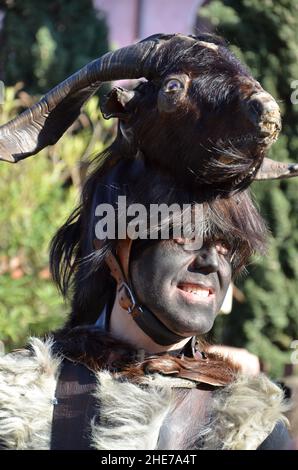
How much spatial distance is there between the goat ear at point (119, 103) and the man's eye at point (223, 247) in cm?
40

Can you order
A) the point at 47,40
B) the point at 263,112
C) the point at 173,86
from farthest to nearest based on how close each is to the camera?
the point at 47,40 → the point at 173,86 → the point at 263,112

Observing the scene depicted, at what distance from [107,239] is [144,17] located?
194 inches

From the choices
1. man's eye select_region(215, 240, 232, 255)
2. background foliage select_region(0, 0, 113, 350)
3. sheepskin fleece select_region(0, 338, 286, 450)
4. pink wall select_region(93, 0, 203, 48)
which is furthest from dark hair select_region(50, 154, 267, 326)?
pink wall select_region(93, 0, 203, 48)

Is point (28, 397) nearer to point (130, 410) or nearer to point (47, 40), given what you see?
point (130, 410)

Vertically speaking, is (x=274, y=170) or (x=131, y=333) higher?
(x=274, y=170)

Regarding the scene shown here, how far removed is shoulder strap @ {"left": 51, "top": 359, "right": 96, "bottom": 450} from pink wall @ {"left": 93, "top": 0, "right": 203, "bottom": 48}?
479 centimetres

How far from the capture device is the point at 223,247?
7.61ft

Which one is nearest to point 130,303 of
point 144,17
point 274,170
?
point 274,170

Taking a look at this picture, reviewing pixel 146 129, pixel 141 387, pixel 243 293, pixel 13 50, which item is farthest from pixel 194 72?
pixel 13 50

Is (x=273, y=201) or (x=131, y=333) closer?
(x=131, y=333)

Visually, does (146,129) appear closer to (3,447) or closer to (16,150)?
(16,150)

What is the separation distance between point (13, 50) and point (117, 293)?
5.02 metres

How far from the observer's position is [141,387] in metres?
2.26

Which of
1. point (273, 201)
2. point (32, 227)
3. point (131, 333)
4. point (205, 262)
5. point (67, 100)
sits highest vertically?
point (67, 100)
